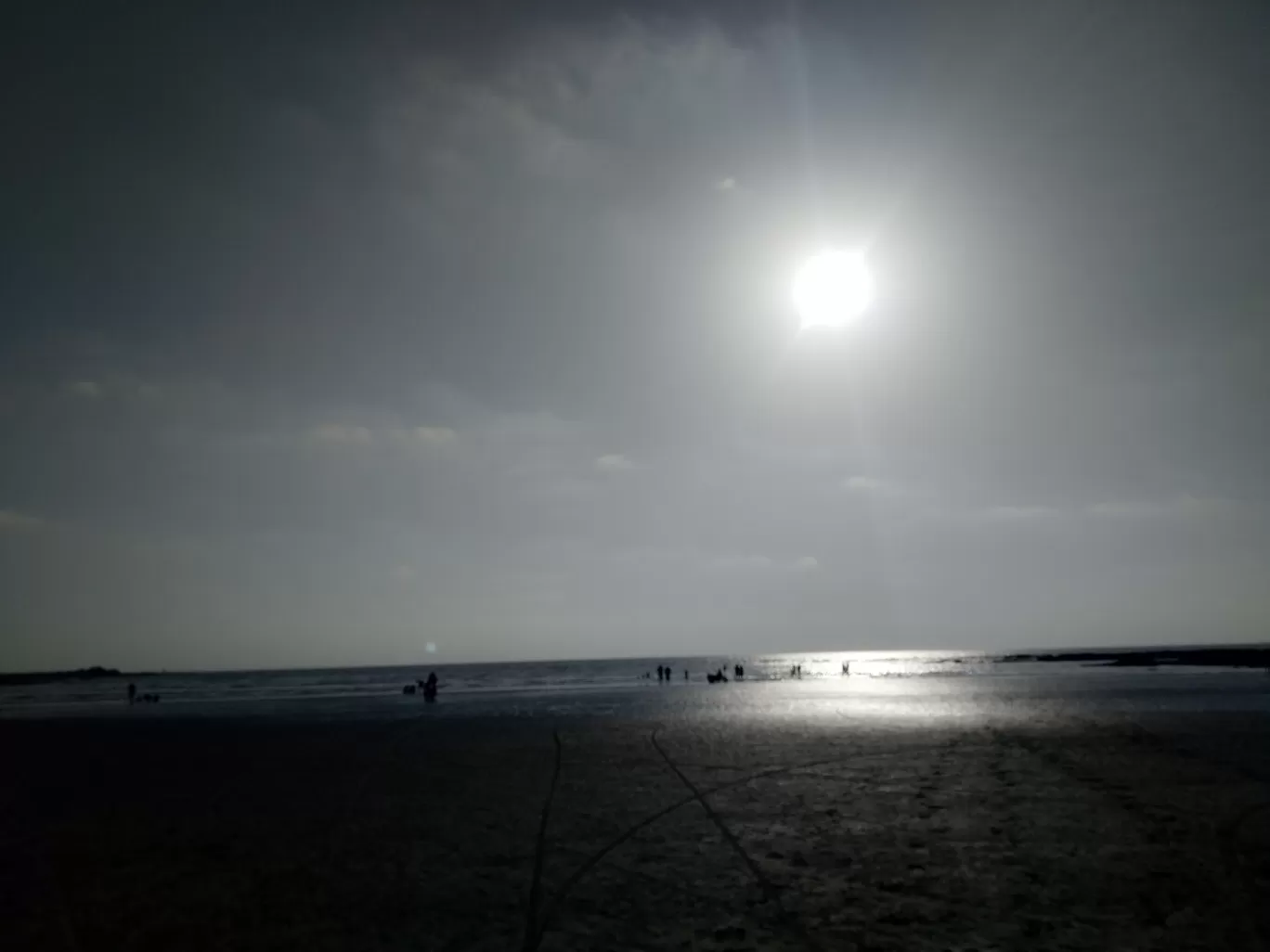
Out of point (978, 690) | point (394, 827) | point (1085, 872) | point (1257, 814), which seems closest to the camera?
point (1085, 872)

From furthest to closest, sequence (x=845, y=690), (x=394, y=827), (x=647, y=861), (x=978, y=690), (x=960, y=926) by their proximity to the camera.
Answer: (x=845, y=690), (x=978, y=690), (x=394, y=827), (x=647, y=861), (x=960, y=926)

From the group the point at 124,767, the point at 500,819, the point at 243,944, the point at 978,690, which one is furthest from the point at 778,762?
the point at 978,690

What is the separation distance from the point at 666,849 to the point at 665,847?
104 mm

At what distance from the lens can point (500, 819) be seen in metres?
14.5

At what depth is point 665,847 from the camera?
12250 millimetres

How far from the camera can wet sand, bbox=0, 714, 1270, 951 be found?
8.93m

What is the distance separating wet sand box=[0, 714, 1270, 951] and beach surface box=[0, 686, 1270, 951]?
0.06m

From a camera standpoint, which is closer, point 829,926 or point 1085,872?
point 829,926

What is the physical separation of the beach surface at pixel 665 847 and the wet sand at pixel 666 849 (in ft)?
0.19

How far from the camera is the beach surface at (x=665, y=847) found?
29.3 ft

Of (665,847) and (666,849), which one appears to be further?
(665,847)

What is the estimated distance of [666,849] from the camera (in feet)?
39.9

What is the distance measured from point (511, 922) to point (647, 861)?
2974 mm

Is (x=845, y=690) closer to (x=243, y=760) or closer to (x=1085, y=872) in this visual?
(x=243, y=760)
